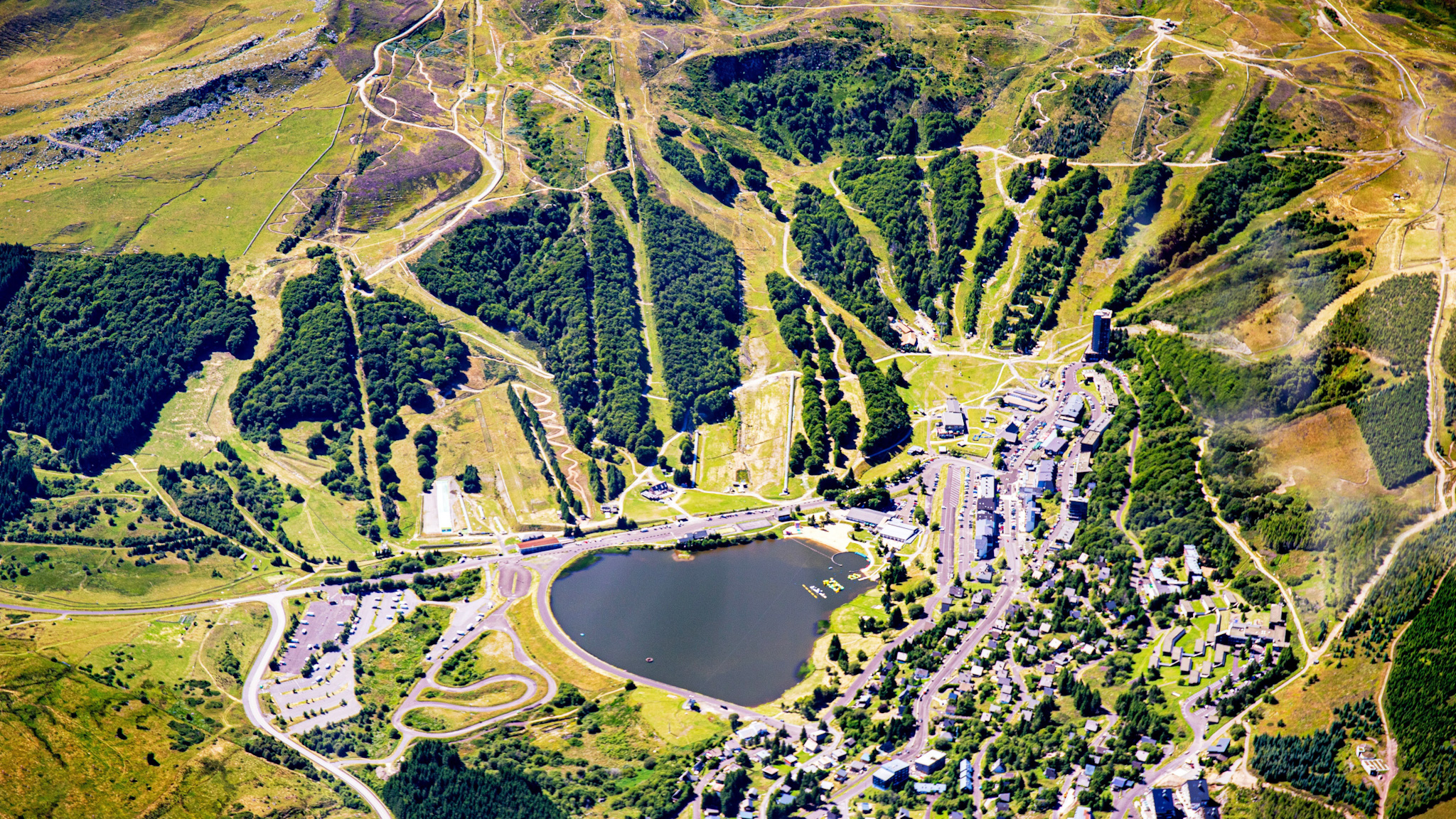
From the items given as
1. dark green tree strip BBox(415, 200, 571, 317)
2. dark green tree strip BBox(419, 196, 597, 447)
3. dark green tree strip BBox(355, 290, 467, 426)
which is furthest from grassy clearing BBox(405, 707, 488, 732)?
dark green tree strip BBox(415, 200, 571, 317)

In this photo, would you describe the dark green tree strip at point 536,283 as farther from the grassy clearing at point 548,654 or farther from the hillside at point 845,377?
the grassy clearing at point 548,654

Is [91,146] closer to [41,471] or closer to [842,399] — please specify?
[41,471]

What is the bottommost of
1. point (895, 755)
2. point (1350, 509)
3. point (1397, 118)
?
point (895, 755)

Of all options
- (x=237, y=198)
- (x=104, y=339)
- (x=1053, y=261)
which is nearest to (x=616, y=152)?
(x=237, y=198)

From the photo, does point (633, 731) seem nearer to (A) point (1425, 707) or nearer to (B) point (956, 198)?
(A) point (1425, 707)

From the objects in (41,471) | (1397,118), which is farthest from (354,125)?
(1397,118)

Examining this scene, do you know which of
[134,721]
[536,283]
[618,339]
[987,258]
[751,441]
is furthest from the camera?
[536,283]
